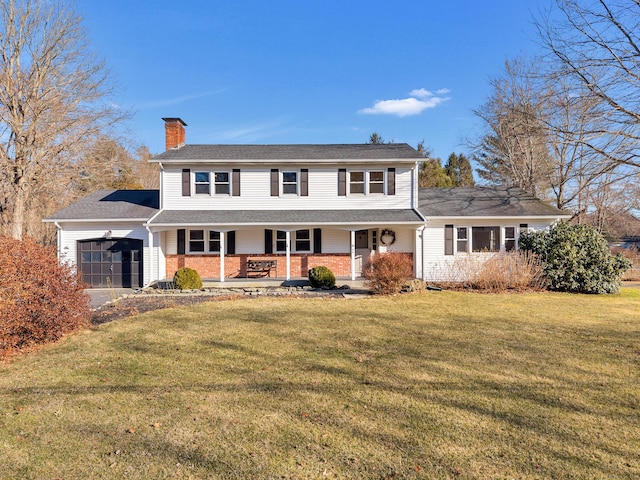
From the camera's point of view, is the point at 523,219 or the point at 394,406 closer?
the point at 394,406

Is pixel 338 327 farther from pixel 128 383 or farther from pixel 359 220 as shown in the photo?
pixel 359 220

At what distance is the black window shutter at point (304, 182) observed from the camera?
1712cm

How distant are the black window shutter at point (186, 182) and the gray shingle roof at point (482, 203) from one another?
11.3 m

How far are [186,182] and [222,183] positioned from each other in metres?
1.67

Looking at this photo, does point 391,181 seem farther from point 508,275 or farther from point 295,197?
point 508,275

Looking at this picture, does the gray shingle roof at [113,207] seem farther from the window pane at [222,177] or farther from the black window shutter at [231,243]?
the black window shutter at [231,243]

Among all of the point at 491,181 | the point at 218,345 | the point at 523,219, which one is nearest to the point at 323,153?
the point at 523,219

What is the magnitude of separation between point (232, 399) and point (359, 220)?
466 inches

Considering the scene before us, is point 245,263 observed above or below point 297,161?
below

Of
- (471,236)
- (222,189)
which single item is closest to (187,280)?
(222,189)

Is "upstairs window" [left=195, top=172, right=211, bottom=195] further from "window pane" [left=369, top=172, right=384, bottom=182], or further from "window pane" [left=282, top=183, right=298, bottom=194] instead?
"window pane" [left=369, top=172, right=384, bottom=182]

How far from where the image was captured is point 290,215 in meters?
16.4

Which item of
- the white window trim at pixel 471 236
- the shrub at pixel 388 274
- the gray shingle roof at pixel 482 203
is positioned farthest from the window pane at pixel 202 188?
the white window trim at pixel 471 236

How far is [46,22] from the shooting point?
19.1 meters
